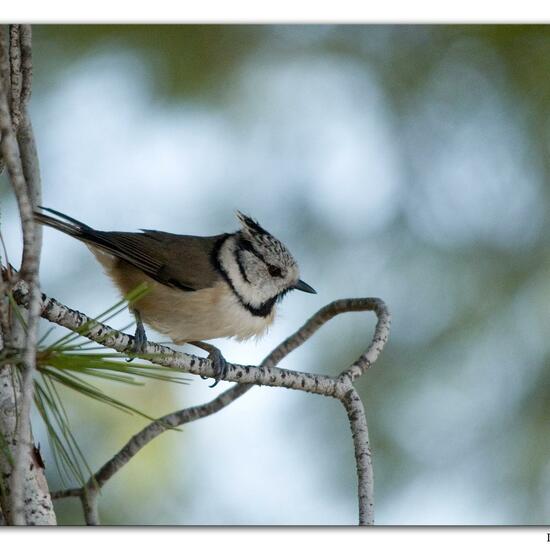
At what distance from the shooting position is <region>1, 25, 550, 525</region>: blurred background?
2.02 m

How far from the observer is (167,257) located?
1974 millimetres

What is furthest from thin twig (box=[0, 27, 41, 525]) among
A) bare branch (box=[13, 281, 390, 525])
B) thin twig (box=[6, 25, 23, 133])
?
thin twig (box=[6, 25, 23, 133])

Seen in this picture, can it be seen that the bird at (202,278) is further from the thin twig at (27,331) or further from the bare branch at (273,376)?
the thin twig at (27,331)

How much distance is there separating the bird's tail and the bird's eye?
44cm

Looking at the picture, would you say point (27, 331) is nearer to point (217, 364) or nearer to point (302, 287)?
point (217, 364)

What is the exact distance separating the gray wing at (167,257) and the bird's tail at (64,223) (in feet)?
0.31

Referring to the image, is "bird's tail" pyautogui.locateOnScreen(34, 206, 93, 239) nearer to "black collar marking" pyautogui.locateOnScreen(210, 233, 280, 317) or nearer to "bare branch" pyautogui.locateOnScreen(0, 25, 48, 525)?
"black collar marking" pyautogui.locateOnScreen(210, 233, 280, 317)

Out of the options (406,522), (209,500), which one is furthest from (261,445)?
(406,522)

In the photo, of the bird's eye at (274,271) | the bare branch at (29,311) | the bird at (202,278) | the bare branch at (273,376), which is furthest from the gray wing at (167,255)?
the bare branch at (29,311)

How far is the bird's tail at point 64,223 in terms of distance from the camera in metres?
1.64

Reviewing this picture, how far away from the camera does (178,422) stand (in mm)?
1828
